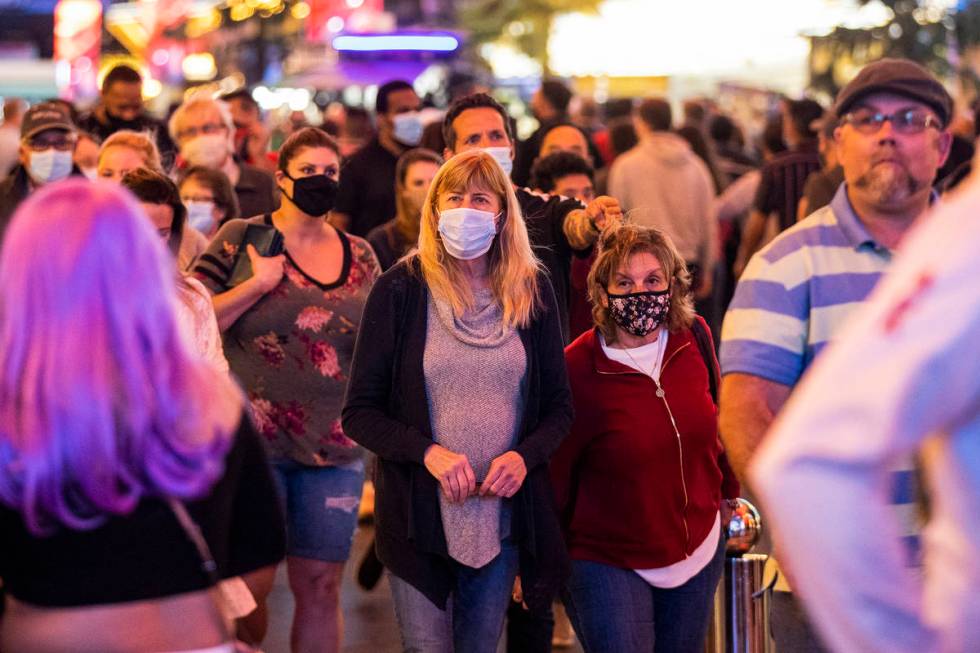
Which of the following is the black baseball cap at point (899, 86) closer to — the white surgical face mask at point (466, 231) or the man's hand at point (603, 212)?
the white surgical face mask at point (466, 231)

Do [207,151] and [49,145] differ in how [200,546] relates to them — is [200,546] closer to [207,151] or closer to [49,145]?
[49,145]

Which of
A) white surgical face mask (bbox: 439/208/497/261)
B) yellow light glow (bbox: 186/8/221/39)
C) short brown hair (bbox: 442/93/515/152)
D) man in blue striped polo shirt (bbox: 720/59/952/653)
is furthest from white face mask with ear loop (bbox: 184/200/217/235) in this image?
yellow light glow (bbox: 186/8/221/39)

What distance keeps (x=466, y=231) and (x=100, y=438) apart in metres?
2.53

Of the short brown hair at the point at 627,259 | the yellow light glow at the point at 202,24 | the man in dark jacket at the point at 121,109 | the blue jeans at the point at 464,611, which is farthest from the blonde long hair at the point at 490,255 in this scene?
the yellow light glow at the point at 202,24

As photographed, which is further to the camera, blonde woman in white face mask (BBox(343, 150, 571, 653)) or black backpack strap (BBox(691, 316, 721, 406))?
black backpack strap (BBox(691, 316, 721, 406))

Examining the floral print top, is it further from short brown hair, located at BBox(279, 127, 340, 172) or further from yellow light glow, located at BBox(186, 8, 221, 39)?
yellow light glow, located at BBox(186, 8, 221, 39)

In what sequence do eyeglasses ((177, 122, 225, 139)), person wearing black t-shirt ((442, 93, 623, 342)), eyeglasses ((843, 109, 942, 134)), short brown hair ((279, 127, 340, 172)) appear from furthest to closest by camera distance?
eyeglasses ((177, 122, 225, 139)) < short brown hair ((279, 127, 340, 172)) < person wearing black t-shirt ((442, 93, 623, 342)) < eyeglasses ((843, 109, 942, 134))

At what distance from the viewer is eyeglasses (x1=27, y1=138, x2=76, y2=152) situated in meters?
8.29

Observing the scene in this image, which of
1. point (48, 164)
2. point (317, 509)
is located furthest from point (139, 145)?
point (317, 509)

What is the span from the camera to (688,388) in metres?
5.34

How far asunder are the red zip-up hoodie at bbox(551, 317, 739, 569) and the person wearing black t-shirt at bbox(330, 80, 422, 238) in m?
4.56

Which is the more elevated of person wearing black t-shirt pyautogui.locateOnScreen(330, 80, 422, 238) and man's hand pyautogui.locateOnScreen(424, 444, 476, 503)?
person wearing black t-shirt pyautogui.locateOnScreen(330, 80, 422, 238)

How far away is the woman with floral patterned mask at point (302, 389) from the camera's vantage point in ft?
20.0

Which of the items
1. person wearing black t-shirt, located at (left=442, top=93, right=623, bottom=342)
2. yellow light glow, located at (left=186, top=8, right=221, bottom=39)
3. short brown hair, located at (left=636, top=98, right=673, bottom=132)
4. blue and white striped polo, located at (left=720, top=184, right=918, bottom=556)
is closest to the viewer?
blue and white striped polo, located at (left=720, top=184, right=918, bottom=556)
